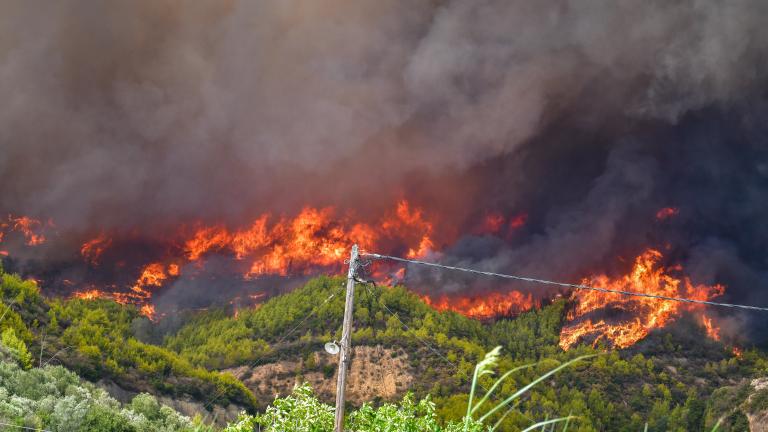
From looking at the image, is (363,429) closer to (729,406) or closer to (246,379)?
(729,406)

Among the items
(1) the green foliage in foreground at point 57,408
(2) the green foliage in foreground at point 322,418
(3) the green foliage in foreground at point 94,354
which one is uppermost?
(3) the green foliage in foreground at point 94,354

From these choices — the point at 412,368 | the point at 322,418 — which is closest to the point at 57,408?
the point at 322,418

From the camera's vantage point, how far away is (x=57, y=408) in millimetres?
45500

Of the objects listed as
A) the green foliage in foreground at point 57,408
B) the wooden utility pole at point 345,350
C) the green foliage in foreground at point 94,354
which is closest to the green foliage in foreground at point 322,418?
the wooden utility pole at point 345,350

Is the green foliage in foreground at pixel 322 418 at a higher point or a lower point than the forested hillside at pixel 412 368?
lower

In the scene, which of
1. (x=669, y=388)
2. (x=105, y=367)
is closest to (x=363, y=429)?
(x=105, y=367)

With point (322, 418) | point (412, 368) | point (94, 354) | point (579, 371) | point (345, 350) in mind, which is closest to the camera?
point (345, 350)

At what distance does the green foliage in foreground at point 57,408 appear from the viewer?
133 ft

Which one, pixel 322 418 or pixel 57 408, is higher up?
pixel 57 408

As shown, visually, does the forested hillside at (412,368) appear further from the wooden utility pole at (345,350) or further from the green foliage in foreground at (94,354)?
the wooden utility pole at (345,350)

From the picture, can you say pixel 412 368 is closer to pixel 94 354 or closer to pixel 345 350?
pixel 94 354

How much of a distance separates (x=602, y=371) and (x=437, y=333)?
4850 cm

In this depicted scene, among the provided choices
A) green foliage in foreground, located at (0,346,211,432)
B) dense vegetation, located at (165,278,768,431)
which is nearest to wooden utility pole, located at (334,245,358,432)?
green foliage in foreground, located at (0,346,211,432)

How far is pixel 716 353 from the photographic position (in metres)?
194
